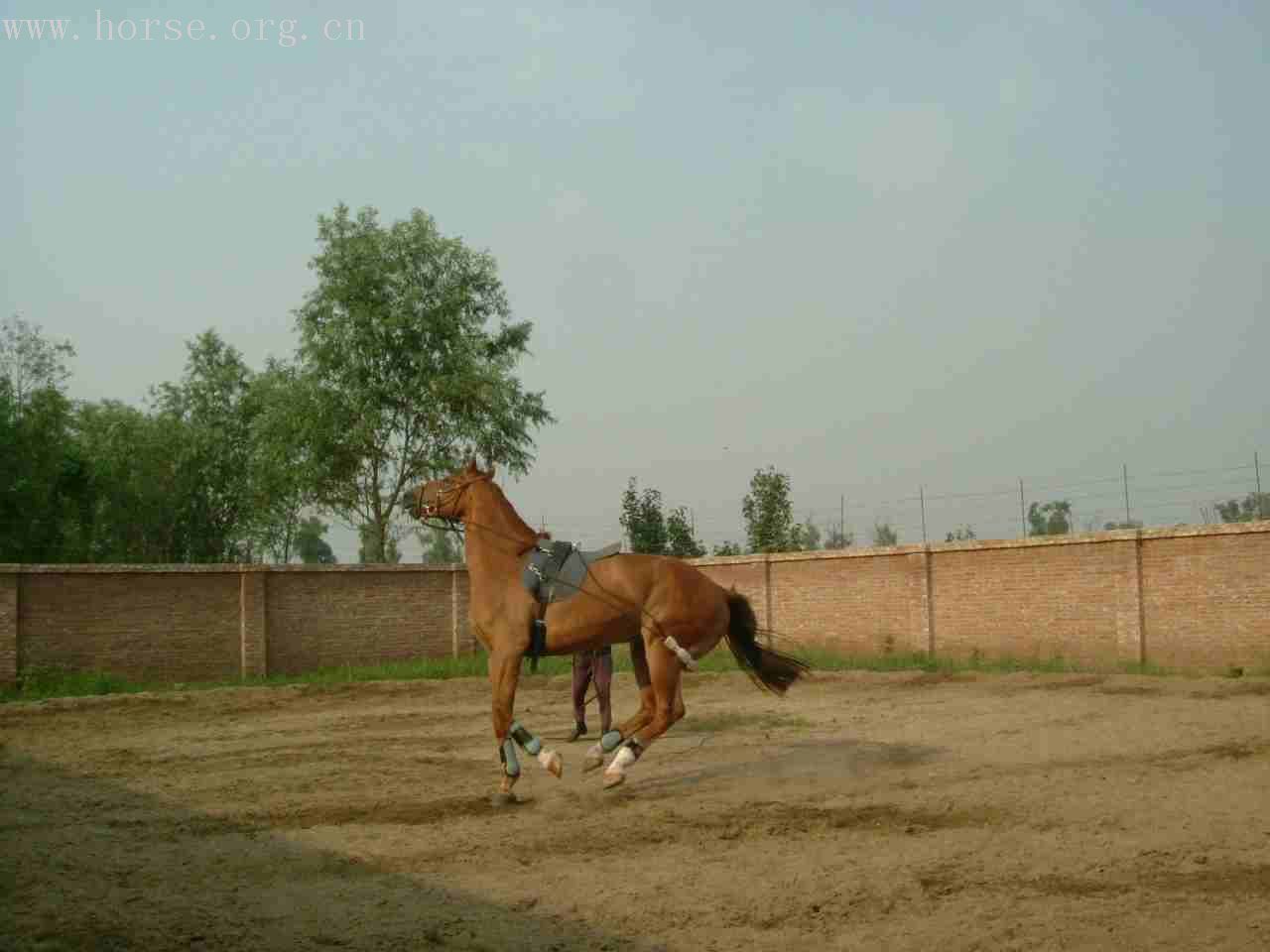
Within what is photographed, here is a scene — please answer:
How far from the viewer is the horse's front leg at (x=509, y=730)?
31.8 ft

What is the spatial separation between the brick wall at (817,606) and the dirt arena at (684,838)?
14.5ft

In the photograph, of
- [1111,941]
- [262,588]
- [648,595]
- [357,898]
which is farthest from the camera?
[262,588]

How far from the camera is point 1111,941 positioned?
5750 millimetres

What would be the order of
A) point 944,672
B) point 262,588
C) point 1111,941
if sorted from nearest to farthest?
1. point 1111,941
2. point 944,672
3. point 262,588

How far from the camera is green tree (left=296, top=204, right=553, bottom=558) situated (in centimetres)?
3509

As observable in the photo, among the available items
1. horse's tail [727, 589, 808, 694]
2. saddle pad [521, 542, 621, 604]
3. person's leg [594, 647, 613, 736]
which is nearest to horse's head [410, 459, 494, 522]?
saddle pad [521, 542, 621, 604]

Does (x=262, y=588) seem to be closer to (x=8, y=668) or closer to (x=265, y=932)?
(x=8, y=668)

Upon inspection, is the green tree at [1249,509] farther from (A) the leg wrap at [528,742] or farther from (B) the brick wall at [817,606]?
(A) the leg wrap at [528,742]

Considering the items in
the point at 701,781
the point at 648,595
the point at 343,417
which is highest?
the point at 343,417

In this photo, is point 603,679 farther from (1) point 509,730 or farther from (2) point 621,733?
(1) point 509,730

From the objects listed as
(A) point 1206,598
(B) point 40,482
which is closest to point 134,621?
(A) point 1206,598

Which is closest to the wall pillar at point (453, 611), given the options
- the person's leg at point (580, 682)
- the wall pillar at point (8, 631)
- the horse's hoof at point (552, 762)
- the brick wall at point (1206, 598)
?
the wall pillar at point (8, 631)

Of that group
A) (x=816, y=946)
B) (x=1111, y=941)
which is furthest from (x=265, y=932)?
(x=1111, y=941)

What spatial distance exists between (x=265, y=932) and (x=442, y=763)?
5989 millimetres
